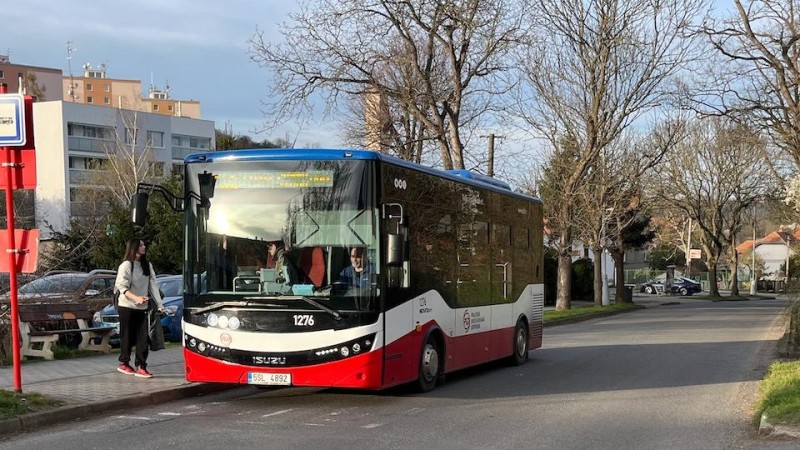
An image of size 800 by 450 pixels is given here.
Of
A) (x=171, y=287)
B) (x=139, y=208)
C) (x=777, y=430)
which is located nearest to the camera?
(x=777, y=430)

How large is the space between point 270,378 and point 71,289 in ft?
32.0

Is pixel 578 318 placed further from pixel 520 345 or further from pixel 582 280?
pixel 582 280

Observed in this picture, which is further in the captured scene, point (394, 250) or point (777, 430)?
point (394, 250)

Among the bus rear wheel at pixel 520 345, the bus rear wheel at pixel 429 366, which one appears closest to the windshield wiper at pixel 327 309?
the bus rear wheel at pixel 429 366

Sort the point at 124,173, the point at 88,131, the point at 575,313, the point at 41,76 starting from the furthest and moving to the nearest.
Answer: the point at 41,76 → the point at 88,131 → the point at 124,173 → the point at 575,313

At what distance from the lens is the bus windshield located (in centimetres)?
1024

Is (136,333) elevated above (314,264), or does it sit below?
below

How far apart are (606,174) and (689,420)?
83.6ft

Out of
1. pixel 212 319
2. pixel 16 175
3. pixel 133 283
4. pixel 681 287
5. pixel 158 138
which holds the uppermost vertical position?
pixel 158 138

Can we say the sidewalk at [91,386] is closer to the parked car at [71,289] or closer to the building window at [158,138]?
the parked car at [71,289]

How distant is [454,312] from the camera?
41.7 feet

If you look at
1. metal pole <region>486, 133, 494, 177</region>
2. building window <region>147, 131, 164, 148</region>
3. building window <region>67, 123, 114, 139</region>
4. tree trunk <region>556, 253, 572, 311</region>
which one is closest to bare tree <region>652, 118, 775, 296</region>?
tree trunk <region>556, 253, 572, 311</region>

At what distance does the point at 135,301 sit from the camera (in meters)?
11.9

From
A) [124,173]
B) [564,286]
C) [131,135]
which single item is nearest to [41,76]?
[131,135]
